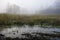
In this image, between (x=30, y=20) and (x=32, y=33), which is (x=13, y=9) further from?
(x=32, y=33)

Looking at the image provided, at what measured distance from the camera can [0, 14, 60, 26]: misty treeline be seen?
1717 millimetres

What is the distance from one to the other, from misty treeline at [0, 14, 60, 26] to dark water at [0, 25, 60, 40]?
7 cm

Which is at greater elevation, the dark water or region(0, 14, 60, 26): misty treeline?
region(0, 14, 60, 26): misty treeline

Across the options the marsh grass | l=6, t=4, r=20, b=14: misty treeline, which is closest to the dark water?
the marsh grass

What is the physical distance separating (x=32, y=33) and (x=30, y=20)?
0.19 metres

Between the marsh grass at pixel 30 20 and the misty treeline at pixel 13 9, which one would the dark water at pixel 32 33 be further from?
the misty treeline at pixel 13 9

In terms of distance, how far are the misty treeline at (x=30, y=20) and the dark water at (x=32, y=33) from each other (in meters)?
0.07

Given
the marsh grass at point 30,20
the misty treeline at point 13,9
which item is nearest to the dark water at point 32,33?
the marsh grass at point 30,20

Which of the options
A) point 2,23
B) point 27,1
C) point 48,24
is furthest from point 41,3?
point 2,23

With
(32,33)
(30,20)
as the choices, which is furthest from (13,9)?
(32,33)

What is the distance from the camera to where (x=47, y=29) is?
1.72 metres

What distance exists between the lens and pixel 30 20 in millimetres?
1758

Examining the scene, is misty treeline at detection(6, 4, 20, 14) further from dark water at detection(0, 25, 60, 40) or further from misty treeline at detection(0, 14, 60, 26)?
dark water at detection(0, 25, 60, 40)

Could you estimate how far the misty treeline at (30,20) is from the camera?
5.63ft
